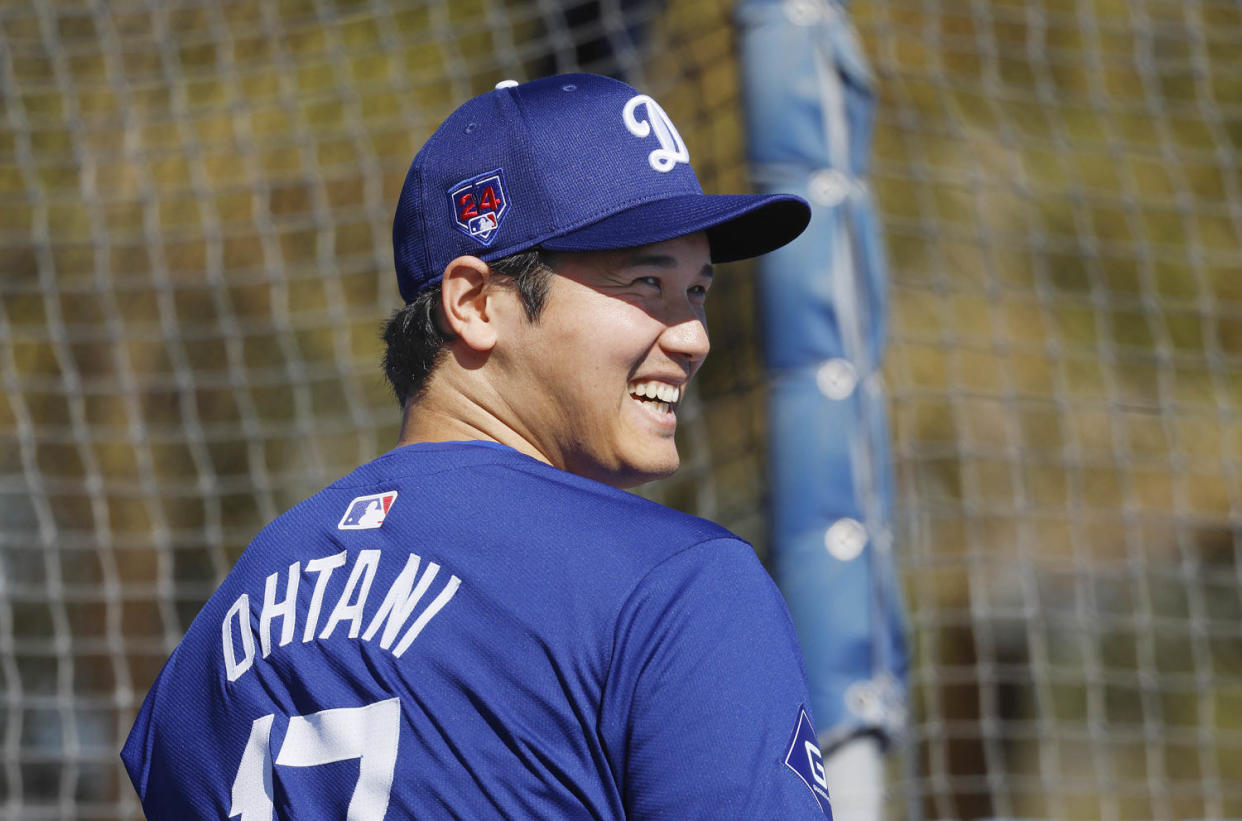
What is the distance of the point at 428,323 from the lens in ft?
4.43

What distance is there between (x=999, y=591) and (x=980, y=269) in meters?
1.45

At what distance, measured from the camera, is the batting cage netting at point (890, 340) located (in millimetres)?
4598

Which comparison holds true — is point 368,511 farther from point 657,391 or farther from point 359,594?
point 657,391

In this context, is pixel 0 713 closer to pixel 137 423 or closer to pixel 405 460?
pixel 137 423

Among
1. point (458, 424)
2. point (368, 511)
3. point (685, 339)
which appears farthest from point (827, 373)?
point (368, 511)

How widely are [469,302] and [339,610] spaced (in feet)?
1.09

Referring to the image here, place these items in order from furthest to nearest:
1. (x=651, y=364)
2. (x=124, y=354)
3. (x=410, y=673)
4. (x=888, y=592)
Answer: (x=124, y=354) → (x=888, y=592) → (x=651, y=364) → (x=410, y=673)

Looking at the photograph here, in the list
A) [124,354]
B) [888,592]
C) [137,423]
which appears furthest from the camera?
[124,354]

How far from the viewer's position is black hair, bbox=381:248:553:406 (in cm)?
128

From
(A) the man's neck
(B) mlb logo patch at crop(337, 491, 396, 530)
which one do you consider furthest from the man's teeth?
(B) mlb logo patch at crop(337, 491, 396, 530)

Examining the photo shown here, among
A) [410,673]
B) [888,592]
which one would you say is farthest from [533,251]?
[888,592]

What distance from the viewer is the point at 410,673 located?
1069mm

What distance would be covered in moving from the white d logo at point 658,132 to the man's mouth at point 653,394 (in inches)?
8.0

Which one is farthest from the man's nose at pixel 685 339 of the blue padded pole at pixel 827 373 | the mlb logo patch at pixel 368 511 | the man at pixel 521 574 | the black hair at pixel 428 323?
the blue padded pole at pixel 827 373
